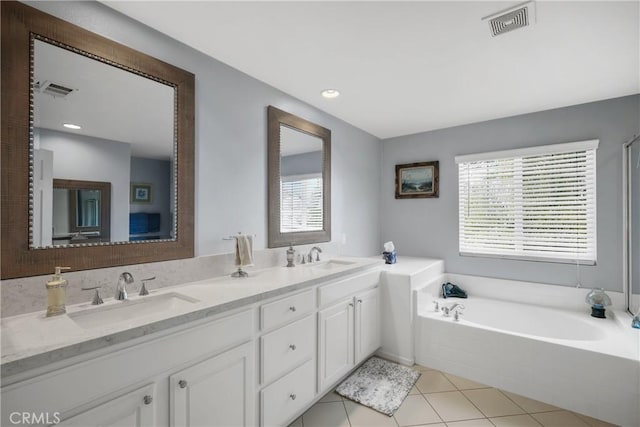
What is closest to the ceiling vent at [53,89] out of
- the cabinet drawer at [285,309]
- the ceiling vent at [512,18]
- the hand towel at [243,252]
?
the hand towel at [243,252]

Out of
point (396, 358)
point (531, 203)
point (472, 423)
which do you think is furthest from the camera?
point (531, 203)

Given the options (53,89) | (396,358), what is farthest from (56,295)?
(396,358)

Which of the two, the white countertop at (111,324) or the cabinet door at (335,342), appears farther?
the cabinet door at (335,342)

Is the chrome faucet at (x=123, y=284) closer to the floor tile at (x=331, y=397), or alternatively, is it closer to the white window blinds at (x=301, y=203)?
the white window blinds at (x=301, y=203)

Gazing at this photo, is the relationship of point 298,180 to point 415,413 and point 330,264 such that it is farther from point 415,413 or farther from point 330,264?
point 415,413

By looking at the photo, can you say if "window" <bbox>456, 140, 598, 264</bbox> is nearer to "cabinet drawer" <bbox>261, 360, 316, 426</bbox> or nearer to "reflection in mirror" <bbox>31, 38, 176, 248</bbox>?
"cabinet drawer" <bbox>261, 360, 316, 426</bbox>

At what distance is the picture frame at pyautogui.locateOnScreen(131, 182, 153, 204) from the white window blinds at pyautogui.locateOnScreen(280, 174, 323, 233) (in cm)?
102

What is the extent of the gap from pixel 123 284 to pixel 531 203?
11.6ft

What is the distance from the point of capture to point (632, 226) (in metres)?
2.55

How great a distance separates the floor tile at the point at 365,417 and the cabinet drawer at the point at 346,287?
759mm

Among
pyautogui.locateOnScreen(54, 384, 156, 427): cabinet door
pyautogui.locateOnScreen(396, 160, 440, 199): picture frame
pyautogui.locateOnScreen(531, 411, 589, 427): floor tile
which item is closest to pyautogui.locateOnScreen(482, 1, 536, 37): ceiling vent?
pyautogui.locateOnScreen(396, 160, 440, 199): picture frame

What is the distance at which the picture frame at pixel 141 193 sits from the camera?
162cm

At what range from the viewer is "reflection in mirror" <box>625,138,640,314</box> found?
8.29 ft

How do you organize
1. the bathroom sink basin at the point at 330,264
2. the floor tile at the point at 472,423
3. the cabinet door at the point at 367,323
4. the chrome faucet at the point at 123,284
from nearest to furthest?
the chrome faucet at the point at 123,284
the floor tile at the point at 472,423
the cabinet door at the point at 367,323
the bathroom sink basin at the point at 330,264
